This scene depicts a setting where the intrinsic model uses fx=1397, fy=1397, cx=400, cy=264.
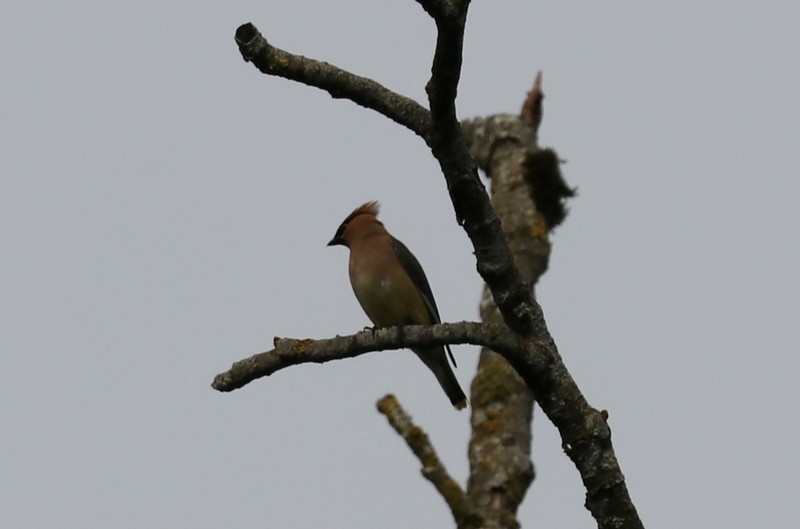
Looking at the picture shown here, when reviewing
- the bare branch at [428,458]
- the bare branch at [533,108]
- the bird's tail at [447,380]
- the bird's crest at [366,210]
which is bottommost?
the bare branch at [428,458]

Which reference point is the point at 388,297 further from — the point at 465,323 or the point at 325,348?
the point at 465,323

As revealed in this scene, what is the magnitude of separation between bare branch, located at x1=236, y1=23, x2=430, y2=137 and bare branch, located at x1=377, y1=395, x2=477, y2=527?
2499 millimetres

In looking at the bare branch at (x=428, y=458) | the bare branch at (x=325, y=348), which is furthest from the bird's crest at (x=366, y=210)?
the bare branch at (x=325, y=348)

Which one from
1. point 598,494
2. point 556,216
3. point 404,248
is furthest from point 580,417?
point 556,216

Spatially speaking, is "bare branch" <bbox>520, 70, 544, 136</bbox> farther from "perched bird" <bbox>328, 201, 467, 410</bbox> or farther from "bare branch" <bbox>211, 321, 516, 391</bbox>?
"bare branch" <bbox>211, 321, 516, 391</bbox>

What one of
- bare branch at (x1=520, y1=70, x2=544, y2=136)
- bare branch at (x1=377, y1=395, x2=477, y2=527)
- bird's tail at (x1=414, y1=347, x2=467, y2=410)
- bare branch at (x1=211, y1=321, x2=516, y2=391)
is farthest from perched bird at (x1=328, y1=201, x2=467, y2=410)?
bare branch at (x1=211, y1=321, x2=516, y2=391)

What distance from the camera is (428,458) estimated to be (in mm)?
6664

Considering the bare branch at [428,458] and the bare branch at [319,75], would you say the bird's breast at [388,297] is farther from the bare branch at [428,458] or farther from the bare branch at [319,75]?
the bare branch at [319,75]

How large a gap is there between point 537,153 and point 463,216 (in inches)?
226

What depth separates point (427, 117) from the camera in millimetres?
4480

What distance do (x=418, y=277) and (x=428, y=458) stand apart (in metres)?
1.98

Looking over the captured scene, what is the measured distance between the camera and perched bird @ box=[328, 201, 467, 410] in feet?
26.9

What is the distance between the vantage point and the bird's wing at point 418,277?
8414 millimetres

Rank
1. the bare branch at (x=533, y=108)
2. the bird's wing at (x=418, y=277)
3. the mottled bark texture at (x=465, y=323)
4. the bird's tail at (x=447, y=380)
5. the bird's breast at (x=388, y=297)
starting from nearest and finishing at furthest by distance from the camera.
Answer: the mottled bark texture at (x=465, y=323) → the bird's breast at (x=388, y=297) → the bird's wing at (x=418, y=277) → the bird's tail at (x=447, y=380) → the bare branch at (x=533, y=108)
